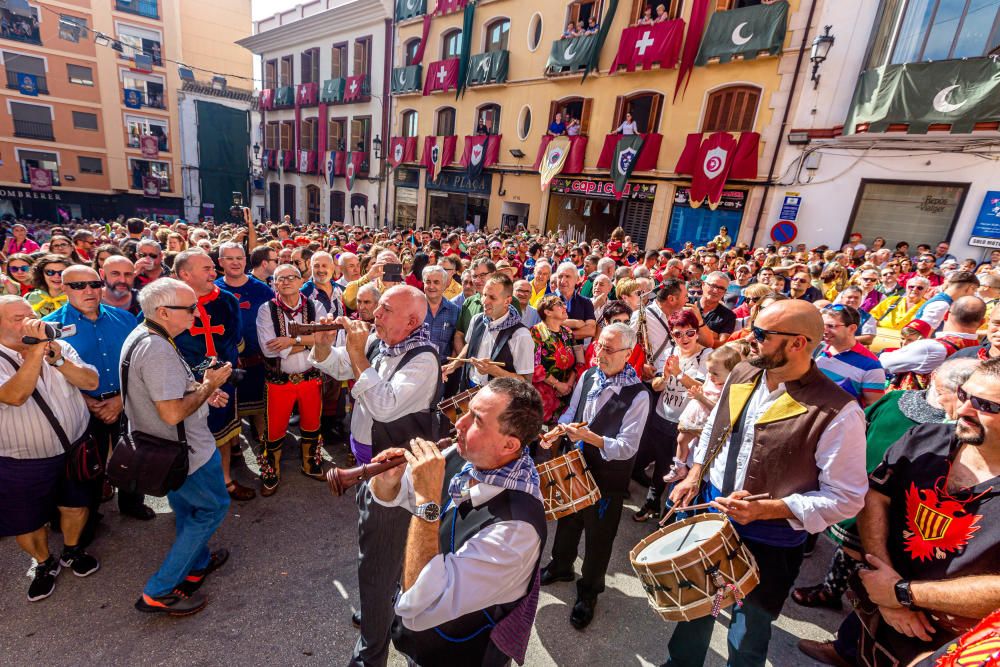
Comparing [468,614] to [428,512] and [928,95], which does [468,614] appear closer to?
[428,512]

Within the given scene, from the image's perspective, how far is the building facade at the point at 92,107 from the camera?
27406 millimetres

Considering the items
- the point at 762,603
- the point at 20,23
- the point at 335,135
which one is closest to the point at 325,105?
the point at 335,135

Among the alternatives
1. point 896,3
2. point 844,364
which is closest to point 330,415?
point 844,364

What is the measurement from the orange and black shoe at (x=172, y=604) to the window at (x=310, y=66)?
30.2m

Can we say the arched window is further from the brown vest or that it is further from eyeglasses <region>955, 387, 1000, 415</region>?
eyeglasses <region>955, 387, 1000, 415</region>

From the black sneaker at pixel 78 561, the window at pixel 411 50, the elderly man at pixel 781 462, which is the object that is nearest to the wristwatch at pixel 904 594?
the elderly man at pixel 781 462

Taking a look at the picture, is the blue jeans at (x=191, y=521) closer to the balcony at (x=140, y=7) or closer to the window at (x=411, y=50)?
the window at (x=411, y=50)

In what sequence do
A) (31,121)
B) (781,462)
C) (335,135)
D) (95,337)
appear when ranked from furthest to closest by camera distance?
(31,121), (335,135), (95,337), (781,462)

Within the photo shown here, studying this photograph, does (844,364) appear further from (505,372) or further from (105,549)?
(105,549)

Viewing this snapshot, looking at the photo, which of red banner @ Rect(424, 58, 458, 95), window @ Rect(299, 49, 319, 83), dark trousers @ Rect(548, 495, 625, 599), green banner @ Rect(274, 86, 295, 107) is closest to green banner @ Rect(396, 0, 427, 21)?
red banner @ Rect(424, 58, 458, 95)

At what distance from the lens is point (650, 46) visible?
1406cm

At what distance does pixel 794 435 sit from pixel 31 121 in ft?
137

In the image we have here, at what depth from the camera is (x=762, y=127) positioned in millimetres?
12578

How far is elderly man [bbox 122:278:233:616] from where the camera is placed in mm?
2652
